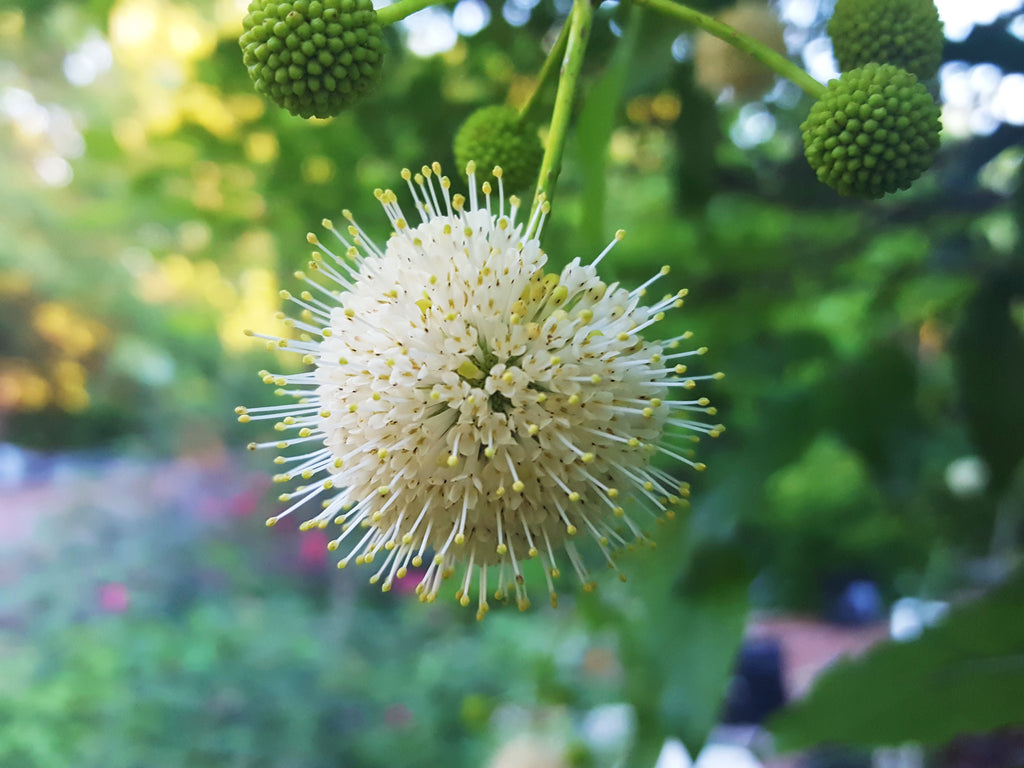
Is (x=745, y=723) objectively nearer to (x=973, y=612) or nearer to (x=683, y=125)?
(x=973, y=612)

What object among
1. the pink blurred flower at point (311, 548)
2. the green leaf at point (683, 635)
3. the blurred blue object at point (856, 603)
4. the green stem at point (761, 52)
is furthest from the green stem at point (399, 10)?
the blurred blue object at point (856, 603)

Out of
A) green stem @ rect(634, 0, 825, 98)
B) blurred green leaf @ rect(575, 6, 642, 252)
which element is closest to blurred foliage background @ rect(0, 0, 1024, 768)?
blurred green leaf @ rect(575, 6, 642, 252)

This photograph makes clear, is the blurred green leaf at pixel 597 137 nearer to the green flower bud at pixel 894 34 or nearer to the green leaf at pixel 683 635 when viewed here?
the green flower bud at pixel 894 34

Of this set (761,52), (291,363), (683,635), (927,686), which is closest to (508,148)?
(761,52)

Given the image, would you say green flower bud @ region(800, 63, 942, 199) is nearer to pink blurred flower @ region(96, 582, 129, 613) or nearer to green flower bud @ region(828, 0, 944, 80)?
green flower bud @ region(828, 0, 944, 80)

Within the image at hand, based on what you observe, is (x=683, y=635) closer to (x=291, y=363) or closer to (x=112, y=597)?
(x=291, y=363)
